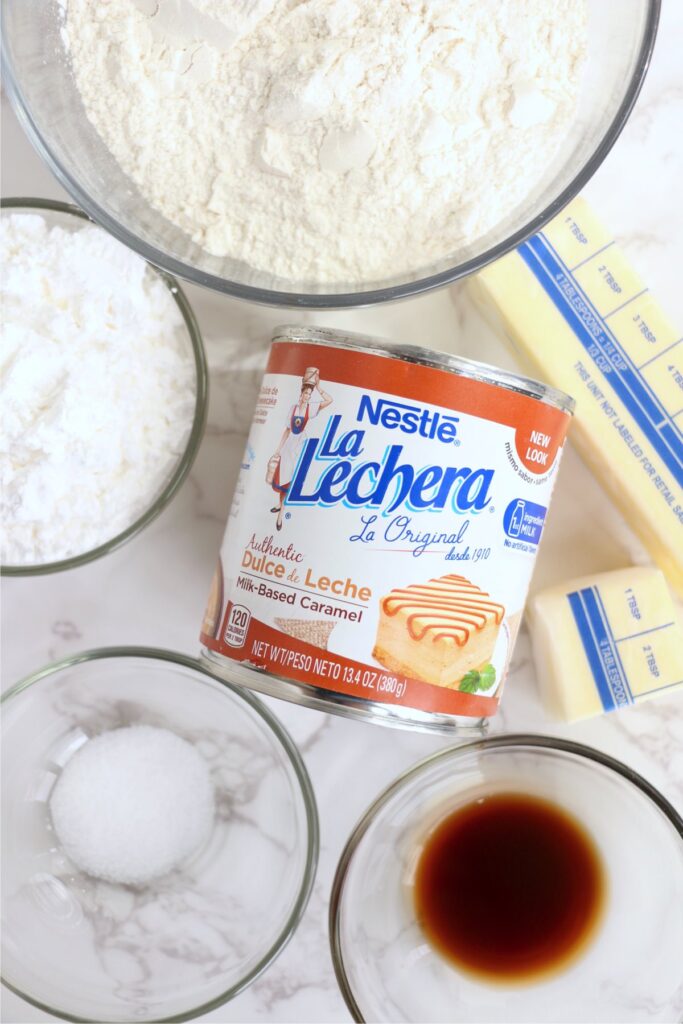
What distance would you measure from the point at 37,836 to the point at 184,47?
89 centimetres

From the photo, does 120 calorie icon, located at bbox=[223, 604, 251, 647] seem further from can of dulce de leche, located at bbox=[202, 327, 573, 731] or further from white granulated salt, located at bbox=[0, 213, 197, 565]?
white granulated salt, located at bbox=[0, 213, 197, 565]

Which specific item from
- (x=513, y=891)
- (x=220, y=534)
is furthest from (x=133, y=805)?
(x=513, y=891)

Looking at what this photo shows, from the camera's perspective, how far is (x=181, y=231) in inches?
33.9

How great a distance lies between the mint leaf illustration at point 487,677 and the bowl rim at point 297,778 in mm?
281

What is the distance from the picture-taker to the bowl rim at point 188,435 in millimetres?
937

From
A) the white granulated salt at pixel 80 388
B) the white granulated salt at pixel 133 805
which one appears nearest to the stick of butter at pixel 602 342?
the white granulated salt at pixel 80 388

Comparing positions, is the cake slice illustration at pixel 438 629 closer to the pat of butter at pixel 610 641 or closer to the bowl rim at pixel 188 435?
the pat of butter at pixel 610 641

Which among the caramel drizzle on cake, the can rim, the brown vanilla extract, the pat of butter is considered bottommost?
the brown vanilla extract

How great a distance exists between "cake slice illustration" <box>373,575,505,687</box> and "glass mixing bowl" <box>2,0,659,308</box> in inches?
11.3

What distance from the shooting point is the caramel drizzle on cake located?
76 cm

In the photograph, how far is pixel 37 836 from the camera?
3.44 feet

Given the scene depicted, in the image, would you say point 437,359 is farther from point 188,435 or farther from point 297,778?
point 297,778

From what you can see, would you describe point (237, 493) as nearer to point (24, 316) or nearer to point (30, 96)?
point (24, 316)

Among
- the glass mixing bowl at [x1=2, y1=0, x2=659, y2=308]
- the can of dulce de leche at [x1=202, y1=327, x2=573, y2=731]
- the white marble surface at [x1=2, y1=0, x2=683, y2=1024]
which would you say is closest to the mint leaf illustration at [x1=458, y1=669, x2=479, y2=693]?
the can of dulce de leche at [x1=202, y1=327, x2=573, y2=731]
